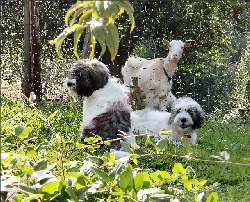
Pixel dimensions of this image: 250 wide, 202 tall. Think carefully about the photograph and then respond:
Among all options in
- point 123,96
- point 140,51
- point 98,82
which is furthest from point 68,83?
point 140,51

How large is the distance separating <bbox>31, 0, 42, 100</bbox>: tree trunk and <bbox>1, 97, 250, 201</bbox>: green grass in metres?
0.67

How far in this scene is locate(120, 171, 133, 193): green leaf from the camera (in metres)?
1.17

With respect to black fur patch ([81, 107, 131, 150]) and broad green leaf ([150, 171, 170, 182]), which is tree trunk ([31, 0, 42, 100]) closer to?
black fur patch ([81, 107, 131, 150])

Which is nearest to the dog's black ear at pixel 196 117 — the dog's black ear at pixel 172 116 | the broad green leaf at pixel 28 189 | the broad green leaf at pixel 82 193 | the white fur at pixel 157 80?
the dog's black ear at pixel 172 116

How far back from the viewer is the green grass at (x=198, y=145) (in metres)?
2.66

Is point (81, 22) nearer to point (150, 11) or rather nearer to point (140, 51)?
point (150, 11)

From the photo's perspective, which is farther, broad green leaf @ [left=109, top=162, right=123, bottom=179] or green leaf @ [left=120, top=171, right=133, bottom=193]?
broad green leaf @ [left=109, top=162, right=123, bottom=179]

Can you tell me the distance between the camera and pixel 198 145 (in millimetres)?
4094

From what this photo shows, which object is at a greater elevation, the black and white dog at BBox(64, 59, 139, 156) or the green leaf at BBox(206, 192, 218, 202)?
the black and white dog at BBox(64, 59, 139, 156)

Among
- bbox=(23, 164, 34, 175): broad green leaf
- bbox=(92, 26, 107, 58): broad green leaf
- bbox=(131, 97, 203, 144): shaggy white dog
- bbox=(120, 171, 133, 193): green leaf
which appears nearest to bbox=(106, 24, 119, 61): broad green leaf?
bbox=(92, 26, 107, 58): broad green leaf

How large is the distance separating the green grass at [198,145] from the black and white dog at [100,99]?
0.26 meters

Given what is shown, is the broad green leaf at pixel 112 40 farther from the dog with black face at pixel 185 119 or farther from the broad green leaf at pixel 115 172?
the dog with black face at pixel 185 119

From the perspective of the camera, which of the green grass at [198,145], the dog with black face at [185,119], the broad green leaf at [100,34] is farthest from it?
the dog with black face at [185,119]

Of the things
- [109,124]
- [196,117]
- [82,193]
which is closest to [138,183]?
[82,193]
